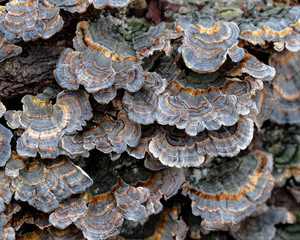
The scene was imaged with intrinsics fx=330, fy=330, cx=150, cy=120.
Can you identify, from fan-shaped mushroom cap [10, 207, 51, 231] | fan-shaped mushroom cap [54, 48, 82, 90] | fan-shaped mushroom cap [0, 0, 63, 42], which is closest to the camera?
fan-shaped mushroom cap [0, 0, 63, 42]

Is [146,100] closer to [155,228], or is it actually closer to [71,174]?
[71,174]

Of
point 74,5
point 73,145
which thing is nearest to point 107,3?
point 74,5

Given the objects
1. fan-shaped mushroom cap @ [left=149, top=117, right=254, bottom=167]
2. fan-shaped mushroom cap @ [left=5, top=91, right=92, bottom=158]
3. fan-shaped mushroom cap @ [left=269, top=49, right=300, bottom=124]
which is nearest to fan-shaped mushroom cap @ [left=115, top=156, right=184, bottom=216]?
fan-shaped mushroom cap @ [left=149, top=117, right=254, bottom=167]

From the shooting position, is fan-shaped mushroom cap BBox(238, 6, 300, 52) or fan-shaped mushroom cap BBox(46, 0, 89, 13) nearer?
fan-shaped mushroom cap BBox(46, 0, 89, 13)

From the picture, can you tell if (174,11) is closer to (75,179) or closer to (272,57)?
(272,57)

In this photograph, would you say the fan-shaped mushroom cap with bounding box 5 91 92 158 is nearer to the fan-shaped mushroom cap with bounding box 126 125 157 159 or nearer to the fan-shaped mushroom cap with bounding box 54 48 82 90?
the fan-shaped mushroom cap with bounding box 54 48 82 90

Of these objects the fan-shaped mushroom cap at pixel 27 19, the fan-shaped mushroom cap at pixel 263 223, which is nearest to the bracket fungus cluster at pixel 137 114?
the fan-shaped mushroom cap at pixel 27 19

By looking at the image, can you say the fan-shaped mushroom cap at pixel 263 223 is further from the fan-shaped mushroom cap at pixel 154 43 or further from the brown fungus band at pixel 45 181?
the fan-shaped mushroom cap at pixel 154 43
